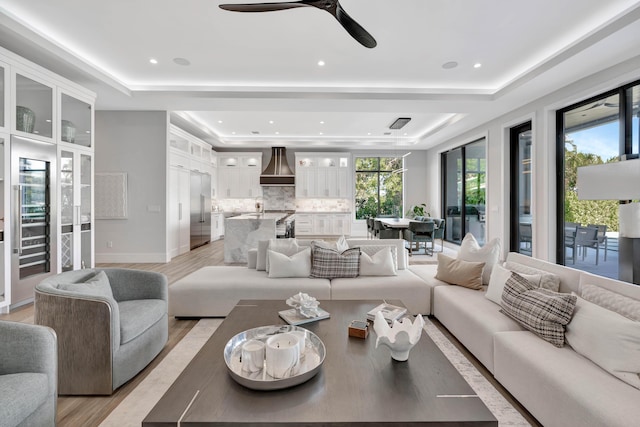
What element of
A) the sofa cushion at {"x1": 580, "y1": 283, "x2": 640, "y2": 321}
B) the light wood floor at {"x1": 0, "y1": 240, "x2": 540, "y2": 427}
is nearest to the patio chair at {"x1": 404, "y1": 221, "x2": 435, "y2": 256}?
the light wood floor at {"x1": 0, "y1": 240, "x2": 540, "y2": 427}

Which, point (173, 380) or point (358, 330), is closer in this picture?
point (358, 330)

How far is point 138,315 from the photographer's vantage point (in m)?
2.13

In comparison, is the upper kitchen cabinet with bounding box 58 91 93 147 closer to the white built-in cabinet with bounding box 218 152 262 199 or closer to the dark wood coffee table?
the dark wood coffee table

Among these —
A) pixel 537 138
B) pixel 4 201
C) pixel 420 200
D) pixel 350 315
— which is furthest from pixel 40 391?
pixel 420 200

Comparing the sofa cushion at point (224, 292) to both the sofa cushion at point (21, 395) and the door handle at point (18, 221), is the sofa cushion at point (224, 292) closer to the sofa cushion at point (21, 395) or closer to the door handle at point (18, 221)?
the sofa cushion at point (21, 395)

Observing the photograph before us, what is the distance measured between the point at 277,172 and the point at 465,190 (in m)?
5.46

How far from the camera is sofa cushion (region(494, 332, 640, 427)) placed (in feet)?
4.11

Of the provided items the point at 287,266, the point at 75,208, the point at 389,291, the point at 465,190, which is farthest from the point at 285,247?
the point at 465,190

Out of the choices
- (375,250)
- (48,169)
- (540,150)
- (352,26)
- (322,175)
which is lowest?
(375,250)

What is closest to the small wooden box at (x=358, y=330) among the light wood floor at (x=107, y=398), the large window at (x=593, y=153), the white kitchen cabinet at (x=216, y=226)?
the light wood floor at (x=107, y=398)

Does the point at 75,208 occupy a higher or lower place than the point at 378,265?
higher

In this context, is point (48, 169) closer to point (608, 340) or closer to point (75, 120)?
point (75, 120)

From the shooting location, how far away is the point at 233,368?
1371mm

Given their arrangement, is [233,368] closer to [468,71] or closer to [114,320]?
[114,320]
